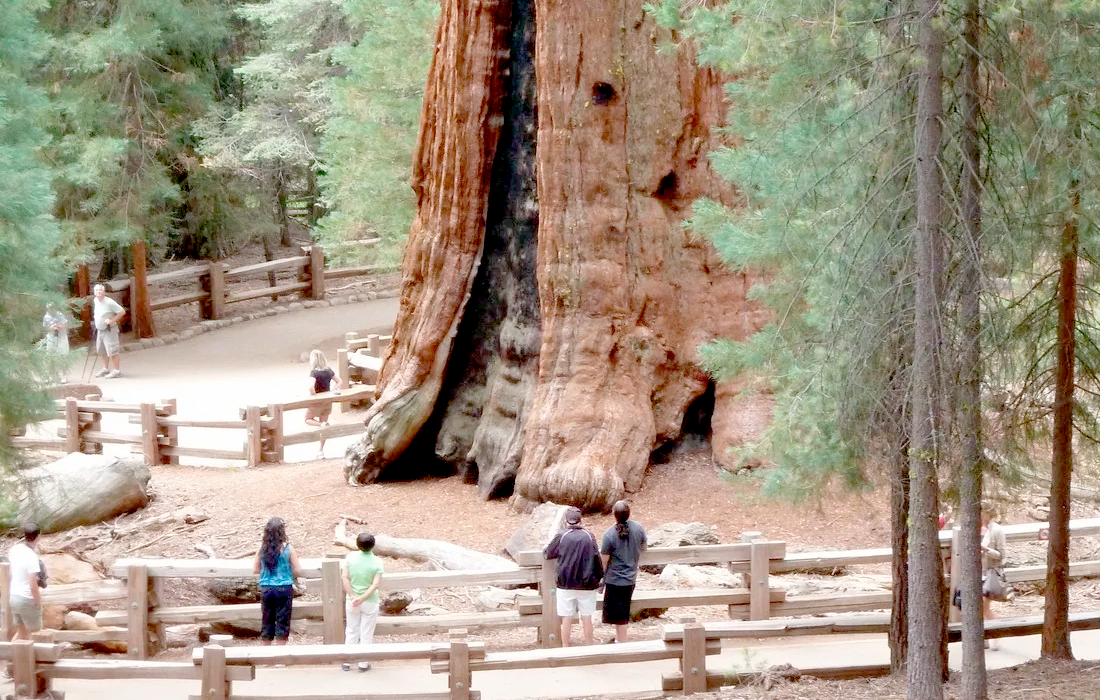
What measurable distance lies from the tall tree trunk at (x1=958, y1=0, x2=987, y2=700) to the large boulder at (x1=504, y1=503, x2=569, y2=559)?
5.25 m

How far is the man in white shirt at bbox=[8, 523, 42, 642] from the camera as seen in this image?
32.0 feet

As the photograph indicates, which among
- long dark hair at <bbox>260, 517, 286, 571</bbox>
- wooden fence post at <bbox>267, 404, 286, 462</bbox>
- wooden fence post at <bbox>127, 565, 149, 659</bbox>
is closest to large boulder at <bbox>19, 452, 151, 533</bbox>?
wooden fence post at <bbox>267, 404, 286, 462</bbox>

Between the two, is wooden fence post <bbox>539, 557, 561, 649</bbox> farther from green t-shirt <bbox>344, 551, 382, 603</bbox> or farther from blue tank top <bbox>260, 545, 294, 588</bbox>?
blue tank top <bbox>260, 545, 294, 588</bbox>

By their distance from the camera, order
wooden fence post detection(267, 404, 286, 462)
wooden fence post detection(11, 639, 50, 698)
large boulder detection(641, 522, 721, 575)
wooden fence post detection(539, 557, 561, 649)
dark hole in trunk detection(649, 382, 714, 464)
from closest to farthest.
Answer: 1. wooden fence post detection(11, 639, 50, 698)
2. wooden fence post detection(539, 557, 561, 649)
3. large boulder detection(641, 522, 721, 575)
4. dark hole in trunk detection(649, 382, 714, 464)
5. wooden fence post detection(267, 404, 286, 462)

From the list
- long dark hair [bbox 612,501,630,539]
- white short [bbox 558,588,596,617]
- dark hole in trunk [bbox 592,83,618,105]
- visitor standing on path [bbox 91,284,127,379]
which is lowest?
white short [bbox 558,588,596,617]

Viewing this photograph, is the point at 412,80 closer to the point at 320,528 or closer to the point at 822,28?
the point at 320,528

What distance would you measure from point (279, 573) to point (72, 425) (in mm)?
10062

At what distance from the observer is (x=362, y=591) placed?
9539mm

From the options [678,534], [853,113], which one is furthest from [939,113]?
[678,534]

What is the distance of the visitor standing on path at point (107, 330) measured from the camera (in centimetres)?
2328

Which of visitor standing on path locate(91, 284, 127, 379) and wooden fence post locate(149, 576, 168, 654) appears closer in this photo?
wooden fence post locate(149, 576, 168, 654)

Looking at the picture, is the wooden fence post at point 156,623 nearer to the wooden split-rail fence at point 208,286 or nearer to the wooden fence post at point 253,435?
the wooden fence post at point 253,435

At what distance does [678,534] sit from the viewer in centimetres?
1199

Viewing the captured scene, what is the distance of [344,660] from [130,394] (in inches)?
611
